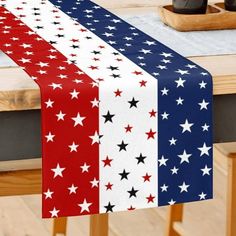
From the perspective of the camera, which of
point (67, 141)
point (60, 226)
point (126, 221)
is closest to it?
point (67, 141)

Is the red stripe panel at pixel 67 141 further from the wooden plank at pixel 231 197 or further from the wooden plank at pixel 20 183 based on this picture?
the wooden plank at pixel 231 197

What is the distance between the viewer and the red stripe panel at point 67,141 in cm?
172

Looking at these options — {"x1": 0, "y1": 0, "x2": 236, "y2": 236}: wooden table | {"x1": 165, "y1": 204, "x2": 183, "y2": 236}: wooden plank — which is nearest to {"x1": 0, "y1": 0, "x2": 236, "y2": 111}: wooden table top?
{"x1": 0, "y1": 0, "x2": 236, "y2": 236}: wooden table

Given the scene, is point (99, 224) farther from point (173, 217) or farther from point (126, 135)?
point (126, 135)

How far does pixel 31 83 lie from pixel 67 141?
0.13m

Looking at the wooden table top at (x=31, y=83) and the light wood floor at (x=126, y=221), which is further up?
the wooden table top at (x=31, y=83)

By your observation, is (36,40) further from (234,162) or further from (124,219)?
(124,219)

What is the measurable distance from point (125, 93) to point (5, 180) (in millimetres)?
542

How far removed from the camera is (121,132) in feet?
5.80

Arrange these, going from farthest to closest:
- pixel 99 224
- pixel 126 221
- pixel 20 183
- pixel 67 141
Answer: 1. pixel 126 221
2. pixel 99 224
3. pixel 20 183
4. pixel 67 141

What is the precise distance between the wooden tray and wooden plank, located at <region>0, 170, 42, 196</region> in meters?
0.49

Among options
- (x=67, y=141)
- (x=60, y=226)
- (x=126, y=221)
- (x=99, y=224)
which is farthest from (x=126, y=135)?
(x=126, y=221)

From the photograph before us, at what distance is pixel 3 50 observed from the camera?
1977mm

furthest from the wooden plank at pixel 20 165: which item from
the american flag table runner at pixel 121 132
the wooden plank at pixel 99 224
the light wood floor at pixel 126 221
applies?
the light wood floor at pixel 126 221
